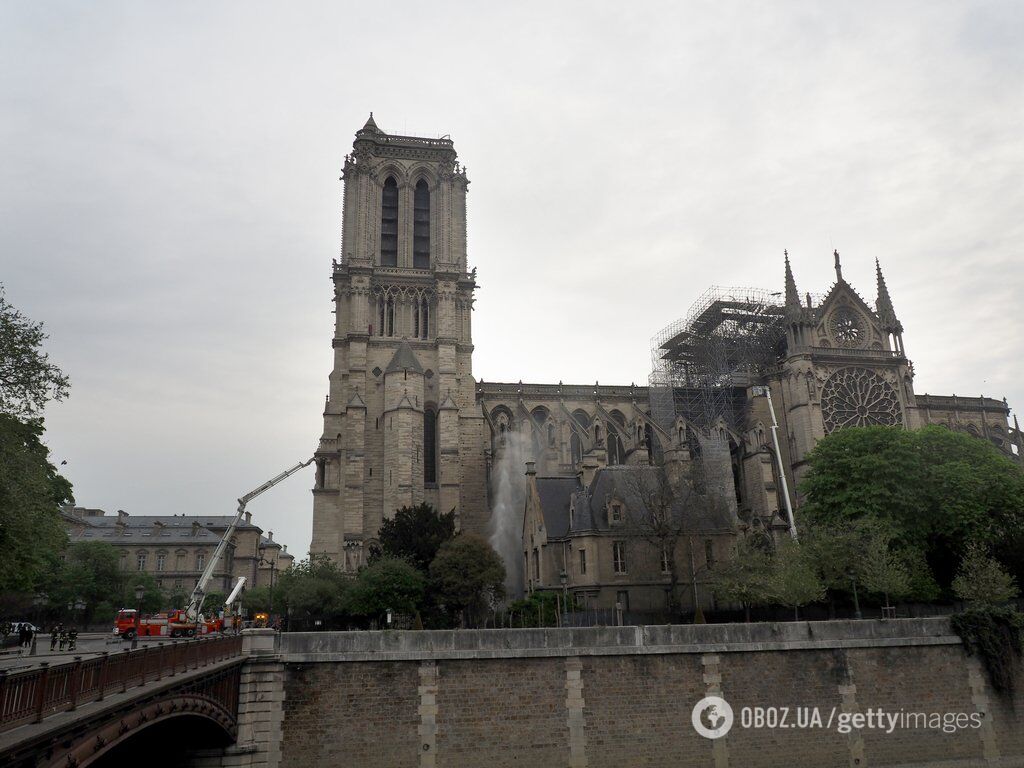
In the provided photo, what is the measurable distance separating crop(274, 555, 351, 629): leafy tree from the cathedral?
5.87 metres

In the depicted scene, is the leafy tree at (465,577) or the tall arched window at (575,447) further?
the tall arched window at (575,447)

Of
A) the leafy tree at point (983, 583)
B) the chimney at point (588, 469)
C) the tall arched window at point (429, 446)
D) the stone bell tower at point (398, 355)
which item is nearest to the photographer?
the leafy tree at point (983, 583)

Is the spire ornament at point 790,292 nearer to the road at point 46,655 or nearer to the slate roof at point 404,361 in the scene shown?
the slate roof at point 404,361

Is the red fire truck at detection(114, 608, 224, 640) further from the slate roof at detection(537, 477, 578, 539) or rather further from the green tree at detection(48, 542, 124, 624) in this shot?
the green tree at detection(48, 542, 124, 624)

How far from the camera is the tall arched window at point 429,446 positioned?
58406 mm

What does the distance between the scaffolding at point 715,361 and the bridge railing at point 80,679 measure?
47495mm

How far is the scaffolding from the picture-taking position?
61.8 metres

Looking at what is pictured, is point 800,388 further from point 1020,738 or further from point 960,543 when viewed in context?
point 1020,738

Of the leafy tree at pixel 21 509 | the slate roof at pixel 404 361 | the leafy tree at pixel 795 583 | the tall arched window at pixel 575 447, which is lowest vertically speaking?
the leafy tree at pixel 795 583

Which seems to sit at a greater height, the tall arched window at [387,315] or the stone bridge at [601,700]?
the tall arched window at [387,315]

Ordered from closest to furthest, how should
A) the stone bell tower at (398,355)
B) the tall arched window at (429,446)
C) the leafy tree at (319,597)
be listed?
the leafy tree at (319,597) → the stone bell tower at (398,355) → the tall arched window at (429,446)

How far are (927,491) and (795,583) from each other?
1037 centimetres

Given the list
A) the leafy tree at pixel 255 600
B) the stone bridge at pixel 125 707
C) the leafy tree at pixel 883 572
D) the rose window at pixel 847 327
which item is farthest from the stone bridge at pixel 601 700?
the leafy tree at pixel 255 600

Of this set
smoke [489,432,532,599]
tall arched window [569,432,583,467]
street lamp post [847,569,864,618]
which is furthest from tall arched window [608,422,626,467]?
street lamp post [847,569,864,618]
